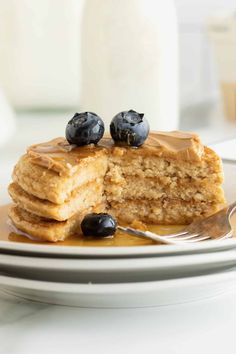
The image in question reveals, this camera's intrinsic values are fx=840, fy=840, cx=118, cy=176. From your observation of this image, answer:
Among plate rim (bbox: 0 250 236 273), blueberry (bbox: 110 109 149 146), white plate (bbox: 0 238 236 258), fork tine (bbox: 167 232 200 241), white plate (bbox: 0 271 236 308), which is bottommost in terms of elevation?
white plate (bbox: 0 271 236 308)

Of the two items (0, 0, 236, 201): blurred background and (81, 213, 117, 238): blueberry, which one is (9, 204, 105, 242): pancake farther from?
(0, 0, 236, 201): blurred background

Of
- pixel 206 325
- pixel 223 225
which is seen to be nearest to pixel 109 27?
pixel 223 225

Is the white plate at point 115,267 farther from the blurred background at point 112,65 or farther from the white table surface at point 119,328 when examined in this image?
the blurred background at point 112,65

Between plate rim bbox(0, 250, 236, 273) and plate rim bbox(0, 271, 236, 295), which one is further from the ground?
plate rim bbox(0, 250, 236, 273)

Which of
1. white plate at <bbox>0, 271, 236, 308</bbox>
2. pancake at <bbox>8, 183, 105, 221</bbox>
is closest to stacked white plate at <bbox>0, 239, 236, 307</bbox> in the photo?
white plate at <bbox>0, 271, 236, 308</bbox>

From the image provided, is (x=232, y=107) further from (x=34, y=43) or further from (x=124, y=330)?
(x=124, y=330)

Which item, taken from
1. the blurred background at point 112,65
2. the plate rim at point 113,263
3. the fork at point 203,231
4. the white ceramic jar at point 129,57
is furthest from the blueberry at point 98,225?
the white ceramic jar at point 129,57
